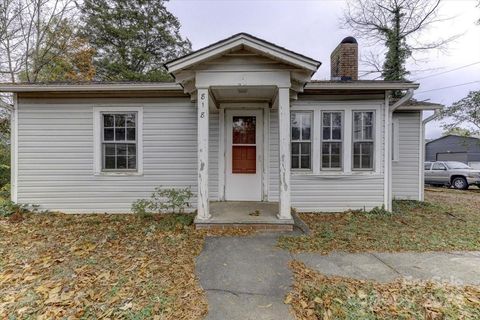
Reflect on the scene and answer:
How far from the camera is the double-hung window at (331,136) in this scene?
20.9 ft

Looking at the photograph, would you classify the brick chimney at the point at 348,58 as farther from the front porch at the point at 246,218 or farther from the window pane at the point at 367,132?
the front porch at the point at 246,218

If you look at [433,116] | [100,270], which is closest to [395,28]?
[433,116]

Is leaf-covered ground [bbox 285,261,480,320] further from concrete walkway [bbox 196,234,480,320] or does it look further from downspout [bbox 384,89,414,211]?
downspout [bbox 384,89,414,211]

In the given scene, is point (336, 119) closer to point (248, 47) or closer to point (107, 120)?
point (248, 47)

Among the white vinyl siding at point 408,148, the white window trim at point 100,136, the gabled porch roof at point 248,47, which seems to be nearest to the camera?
the gabled porch roof at point 248,47

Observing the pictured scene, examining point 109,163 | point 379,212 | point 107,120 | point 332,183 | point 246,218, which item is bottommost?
point 379,212

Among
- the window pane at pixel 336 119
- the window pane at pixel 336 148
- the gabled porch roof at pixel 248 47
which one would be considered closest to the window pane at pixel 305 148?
the window pane at pixel 336 148

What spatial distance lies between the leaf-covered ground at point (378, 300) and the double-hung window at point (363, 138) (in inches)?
148

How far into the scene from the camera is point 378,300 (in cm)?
268

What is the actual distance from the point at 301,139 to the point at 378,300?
4234 millimetres

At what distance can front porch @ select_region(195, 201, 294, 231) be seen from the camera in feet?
15.6

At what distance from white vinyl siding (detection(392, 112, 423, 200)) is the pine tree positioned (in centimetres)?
1513

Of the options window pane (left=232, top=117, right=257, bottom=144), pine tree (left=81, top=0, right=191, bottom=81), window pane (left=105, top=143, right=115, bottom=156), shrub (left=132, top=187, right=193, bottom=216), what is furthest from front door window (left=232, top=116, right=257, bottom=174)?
pine tree (left=81, top=0, right=191, bottom=81)

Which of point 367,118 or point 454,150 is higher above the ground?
point 367,118
